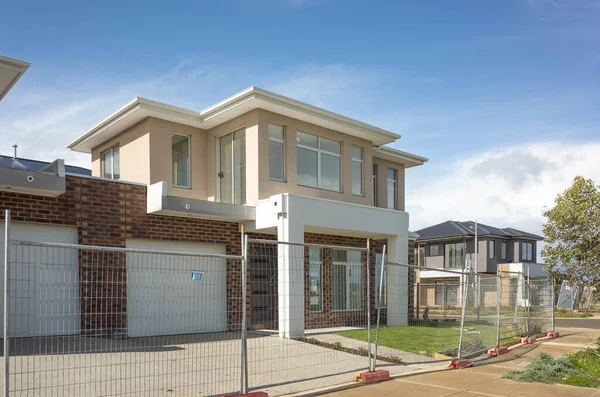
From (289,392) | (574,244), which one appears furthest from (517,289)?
(289,392)

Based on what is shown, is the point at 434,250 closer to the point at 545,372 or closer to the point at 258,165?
the point at 258,165

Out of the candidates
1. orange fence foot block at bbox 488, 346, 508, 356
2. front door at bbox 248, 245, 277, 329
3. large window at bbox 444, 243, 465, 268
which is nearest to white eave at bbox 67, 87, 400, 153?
front door at bbox 248, 245, 277, 329

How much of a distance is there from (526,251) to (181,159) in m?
41.9

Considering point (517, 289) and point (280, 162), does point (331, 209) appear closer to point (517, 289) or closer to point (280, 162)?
point (280, 162)

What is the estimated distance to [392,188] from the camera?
80.6 ft

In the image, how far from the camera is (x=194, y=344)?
9.51m

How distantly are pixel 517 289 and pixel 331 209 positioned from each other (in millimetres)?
6008

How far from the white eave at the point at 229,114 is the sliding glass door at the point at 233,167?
0.66 meters

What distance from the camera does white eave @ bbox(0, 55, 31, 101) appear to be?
11883mm

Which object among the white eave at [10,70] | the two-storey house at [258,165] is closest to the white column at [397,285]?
the two-storey house at [258,165]

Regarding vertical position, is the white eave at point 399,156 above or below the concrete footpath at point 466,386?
above

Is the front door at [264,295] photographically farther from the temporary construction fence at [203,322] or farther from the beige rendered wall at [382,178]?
the beige rendered wall at [382,178]

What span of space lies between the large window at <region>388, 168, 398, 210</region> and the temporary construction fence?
492 centimetres

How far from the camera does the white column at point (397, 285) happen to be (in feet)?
47.5
